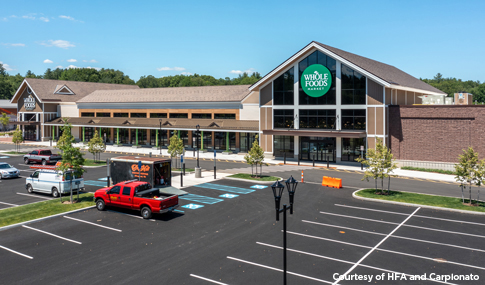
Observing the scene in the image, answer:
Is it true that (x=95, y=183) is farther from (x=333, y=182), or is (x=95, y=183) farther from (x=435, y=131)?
(x=435, y=131)

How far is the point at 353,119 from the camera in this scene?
41.4 metres

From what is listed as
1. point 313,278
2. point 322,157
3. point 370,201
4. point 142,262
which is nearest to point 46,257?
point 142,262

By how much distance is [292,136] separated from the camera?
149 feet

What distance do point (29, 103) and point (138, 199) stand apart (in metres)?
65.1

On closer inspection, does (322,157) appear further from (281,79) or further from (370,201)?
(370,201)

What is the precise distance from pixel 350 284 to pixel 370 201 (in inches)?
511

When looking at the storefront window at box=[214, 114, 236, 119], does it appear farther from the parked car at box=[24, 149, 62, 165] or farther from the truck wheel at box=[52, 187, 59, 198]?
the truck wheel at box=[52, 187, 59, 198]

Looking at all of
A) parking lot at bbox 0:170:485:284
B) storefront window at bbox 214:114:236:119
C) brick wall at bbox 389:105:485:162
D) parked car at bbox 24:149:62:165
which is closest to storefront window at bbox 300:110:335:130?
brick wall at bbox 389:105:485:162

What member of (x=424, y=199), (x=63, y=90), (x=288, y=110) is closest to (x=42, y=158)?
(x=288, y=110)

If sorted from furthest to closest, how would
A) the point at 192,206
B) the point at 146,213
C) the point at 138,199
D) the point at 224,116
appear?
the point at 224,116
the point at 192,206
the point at 138,199
the point at 146,213

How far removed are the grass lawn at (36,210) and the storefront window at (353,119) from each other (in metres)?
28.4

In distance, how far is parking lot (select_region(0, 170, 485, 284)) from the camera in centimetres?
1335

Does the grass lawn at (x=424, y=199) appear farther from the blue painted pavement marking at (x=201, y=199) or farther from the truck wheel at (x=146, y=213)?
the truck wheel at (x=146, y=213)

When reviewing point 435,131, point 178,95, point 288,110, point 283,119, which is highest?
point 178,95
